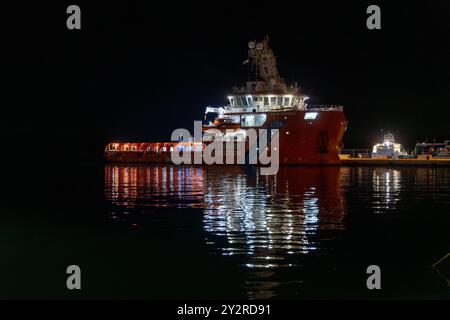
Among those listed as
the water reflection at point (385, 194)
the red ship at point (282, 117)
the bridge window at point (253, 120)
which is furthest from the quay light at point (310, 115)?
the water reflection at point (385, 194)

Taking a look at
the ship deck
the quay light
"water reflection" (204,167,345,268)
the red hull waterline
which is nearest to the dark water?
"water reflection" (204,167,345,268)

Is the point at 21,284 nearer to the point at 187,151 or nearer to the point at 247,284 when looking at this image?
the point at 247,284

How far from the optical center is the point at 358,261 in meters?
14.9

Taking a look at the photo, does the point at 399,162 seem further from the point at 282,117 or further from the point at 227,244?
the point at 227,244

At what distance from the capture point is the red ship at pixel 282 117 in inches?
2339

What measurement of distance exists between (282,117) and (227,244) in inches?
1729

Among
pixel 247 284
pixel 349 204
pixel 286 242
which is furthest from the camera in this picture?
pixel 349 204

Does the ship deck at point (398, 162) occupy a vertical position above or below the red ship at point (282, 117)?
below

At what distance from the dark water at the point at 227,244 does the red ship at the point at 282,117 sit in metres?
29.0

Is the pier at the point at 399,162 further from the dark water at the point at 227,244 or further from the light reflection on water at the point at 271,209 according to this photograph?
the dark water at the point at 227,244

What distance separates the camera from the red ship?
5941 centimetres

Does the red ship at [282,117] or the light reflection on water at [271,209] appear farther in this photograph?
the red ship at [282,117]
